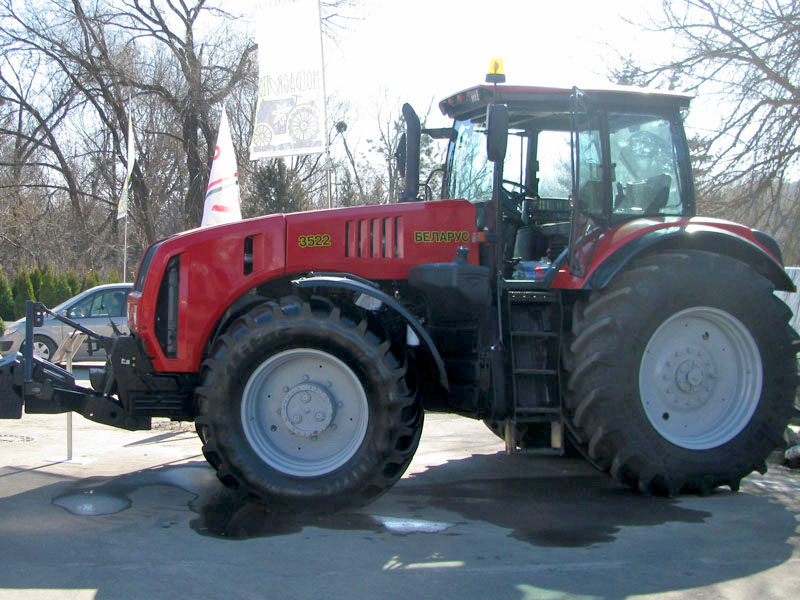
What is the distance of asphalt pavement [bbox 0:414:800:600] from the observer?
3.74m

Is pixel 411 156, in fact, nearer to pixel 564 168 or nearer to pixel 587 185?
pixel 564 168

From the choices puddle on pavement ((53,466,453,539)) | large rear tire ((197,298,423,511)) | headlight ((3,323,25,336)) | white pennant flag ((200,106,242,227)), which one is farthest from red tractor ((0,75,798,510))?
headlight ((3,323,25,336))

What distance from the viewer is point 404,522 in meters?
4.79

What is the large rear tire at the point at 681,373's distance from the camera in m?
5.01

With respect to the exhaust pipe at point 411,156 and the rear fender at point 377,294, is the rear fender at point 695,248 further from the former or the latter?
the exhaust pipe at point 411,156

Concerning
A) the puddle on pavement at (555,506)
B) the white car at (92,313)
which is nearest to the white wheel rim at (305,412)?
the puddle on pavement at (555,506)

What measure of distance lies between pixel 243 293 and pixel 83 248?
29.8m

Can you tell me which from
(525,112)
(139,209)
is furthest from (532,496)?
(139,209)

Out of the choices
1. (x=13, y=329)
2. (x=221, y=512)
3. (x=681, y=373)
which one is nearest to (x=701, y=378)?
(x=681, y=373)

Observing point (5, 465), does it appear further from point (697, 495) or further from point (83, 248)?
point (83, 248)

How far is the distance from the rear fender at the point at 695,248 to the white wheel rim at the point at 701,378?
1.55 ft

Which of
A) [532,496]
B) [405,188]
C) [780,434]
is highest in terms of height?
[405,188]

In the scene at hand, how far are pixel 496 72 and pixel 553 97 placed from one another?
44 cm

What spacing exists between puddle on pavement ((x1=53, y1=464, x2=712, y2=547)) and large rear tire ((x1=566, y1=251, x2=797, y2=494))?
313 mm
